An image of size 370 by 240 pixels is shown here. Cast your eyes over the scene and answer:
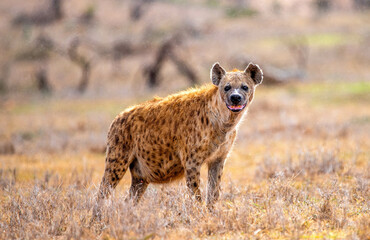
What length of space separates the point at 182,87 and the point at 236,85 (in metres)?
16.9

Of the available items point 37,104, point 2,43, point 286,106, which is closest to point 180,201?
point 286,106

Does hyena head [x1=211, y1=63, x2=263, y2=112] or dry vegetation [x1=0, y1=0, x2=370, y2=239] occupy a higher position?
hyena head [x1=211, y1=63, x2=263, y2=112]

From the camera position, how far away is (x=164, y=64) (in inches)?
1113

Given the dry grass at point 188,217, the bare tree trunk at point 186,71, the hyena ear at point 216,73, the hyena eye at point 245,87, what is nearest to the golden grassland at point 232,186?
the dry grass at point 188,217

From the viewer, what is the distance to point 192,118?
5.44m

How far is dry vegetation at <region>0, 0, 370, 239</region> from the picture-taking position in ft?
15.1

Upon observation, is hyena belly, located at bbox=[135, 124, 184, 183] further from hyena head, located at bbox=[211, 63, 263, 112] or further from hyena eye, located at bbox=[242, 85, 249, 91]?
hyena eye, located at bbox=[242, 85, 249, 91]

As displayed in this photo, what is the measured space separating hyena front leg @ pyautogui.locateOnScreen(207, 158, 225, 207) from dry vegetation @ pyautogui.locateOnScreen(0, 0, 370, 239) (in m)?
0.21

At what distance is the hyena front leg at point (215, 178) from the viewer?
5301mm

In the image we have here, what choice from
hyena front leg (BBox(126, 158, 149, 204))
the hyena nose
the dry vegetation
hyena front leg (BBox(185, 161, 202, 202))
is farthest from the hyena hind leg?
the hyena nose

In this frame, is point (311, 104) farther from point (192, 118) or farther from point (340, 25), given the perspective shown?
point (340, 25)

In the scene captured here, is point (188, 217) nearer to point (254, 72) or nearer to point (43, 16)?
point (254, 72)

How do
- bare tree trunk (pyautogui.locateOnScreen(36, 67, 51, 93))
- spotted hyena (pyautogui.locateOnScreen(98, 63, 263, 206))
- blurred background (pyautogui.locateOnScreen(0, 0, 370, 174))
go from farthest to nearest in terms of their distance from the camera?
bare tree trunk (pyautogui.locateOnScreen(36, 67, 51, 93)), blurred background (pyautogui.locateOnScreen(0, 0, 370, 174)), spotted hyena (pyautogui.locateOnScreen(98, 63, 263, 206))

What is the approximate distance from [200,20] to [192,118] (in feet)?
112
